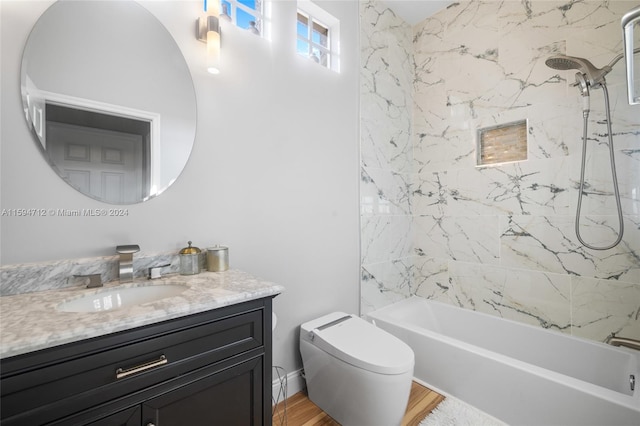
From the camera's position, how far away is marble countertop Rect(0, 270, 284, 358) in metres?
0.69

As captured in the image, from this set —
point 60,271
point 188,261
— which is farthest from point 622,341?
point 60,271

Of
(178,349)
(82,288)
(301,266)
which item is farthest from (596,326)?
(82,288)

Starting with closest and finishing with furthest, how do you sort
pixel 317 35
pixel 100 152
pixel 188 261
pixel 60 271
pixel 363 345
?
pixel 60 271, pixel 100 152, pixel 188 261, pixel 363 345, pixel 317 35

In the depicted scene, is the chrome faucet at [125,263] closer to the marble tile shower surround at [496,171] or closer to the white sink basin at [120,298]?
the white sink basin at [120,298]

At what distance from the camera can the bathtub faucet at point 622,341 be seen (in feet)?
5.26

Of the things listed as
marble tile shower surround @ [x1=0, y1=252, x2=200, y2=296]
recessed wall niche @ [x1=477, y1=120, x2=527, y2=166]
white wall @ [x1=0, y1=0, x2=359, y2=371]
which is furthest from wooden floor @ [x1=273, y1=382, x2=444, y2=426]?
recessed wall niche @ [x1=477, y1=120, x2=527, y2=166]

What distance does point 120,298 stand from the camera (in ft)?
3.72

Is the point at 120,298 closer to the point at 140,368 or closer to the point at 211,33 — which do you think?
the point at 140,368

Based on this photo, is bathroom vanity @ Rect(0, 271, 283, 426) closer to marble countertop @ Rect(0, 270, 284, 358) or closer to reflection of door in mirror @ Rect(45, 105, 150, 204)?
marble countertop @ Rect(0, 270, 284, 358)

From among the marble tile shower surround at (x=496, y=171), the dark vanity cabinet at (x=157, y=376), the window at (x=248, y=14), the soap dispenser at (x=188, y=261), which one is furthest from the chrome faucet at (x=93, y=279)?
the marble tile shower surround at (x=496, y=171)

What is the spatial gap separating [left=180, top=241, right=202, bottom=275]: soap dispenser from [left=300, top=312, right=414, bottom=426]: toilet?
82cm

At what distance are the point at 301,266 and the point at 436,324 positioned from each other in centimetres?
144

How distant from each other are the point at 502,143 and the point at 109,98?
257cm

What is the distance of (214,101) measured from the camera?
152 centimetres
